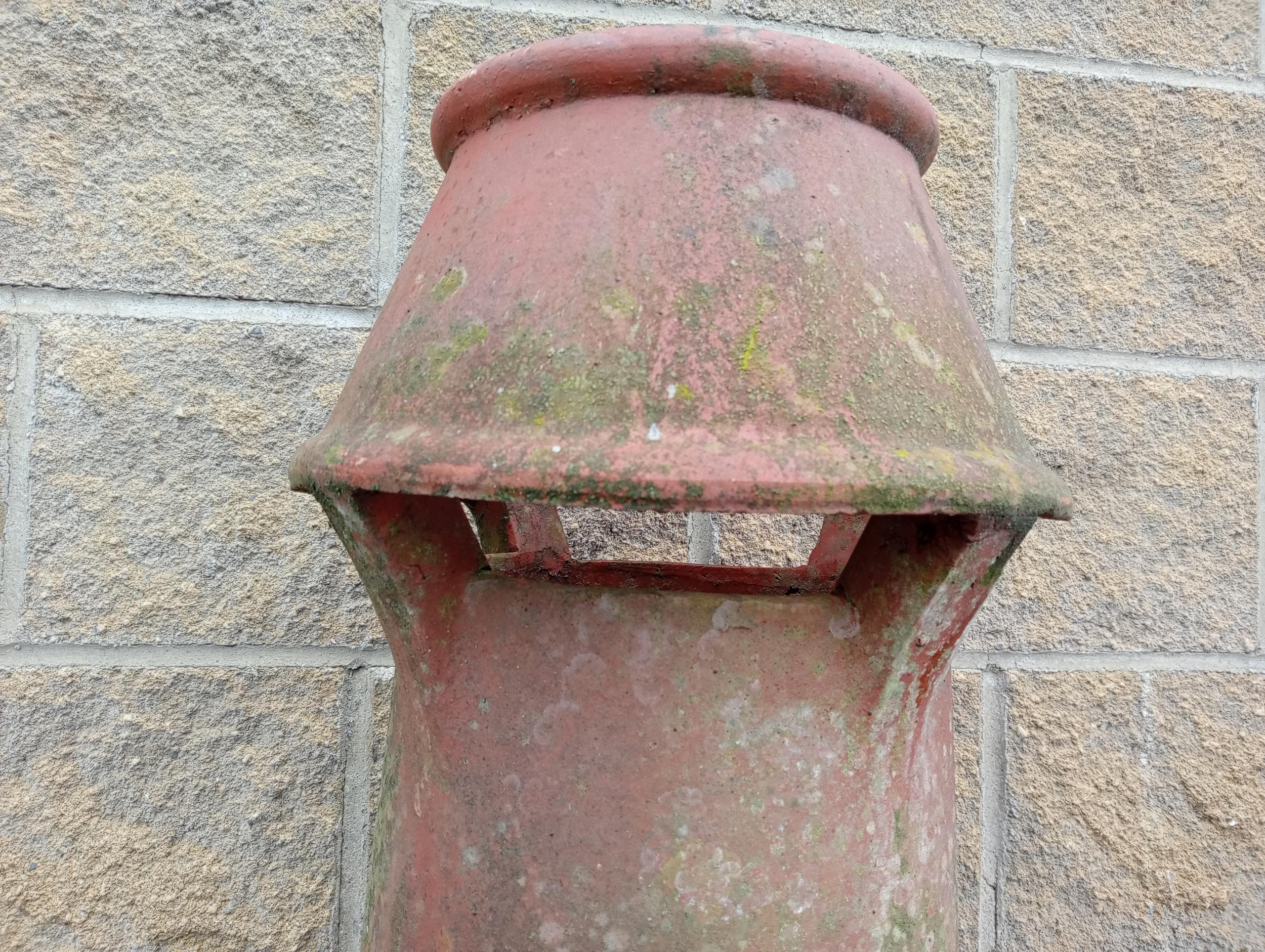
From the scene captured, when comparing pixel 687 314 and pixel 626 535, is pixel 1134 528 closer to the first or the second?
pixel 626 535

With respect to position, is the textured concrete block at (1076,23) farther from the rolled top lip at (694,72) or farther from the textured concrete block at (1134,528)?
the rolled top lip at (694,72)

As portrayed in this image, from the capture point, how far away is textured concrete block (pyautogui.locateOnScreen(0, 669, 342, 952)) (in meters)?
1.00

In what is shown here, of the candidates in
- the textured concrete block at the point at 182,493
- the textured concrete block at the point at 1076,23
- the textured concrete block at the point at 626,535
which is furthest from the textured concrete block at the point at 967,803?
the textured concrete block at the point at 1076,23

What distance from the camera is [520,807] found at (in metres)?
0.64

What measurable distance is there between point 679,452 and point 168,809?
81 cm

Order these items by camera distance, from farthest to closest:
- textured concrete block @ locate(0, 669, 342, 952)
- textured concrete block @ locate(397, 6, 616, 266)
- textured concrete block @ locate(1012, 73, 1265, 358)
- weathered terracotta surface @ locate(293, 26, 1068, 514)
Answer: textured concrete block @ locate(1012, 73, 1265, 358) → textured concrete block @ locate(397, 6, 616, 266) → textured concrete block @ locate(0, 669, 342, 952) → weathered terracotta surface @ locate(293, 26, 1068, 514)

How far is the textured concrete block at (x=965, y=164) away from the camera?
3.93 ft

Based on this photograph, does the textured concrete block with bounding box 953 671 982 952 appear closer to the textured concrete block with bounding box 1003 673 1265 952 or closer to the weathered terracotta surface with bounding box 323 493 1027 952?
the textured concrete block with bounding box 1003 673 1265 952

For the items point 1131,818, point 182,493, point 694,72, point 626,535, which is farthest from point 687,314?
point 1131,818

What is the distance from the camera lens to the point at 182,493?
1047 mm

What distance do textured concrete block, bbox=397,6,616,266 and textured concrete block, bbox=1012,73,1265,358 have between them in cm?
63

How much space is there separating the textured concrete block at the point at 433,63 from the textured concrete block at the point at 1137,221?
0.63 meters

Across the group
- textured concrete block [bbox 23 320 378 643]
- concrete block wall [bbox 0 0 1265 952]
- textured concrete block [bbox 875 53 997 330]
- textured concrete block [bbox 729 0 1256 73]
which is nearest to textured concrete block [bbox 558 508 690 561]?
concrete block wall [bbox 0 0 1265 952]

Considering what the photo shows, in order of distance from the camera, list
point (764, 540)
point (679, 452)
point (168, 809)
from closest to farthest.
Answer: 1. point (679, 452)
2. point (168, 809)
3. point (764, 540)
